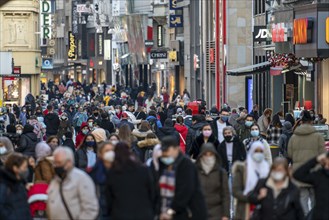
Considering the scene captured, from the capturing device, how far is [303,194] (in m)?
19.7

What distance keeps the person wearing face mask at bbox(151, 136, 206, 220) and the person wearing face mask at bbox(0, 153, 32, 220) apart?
1.72 metres

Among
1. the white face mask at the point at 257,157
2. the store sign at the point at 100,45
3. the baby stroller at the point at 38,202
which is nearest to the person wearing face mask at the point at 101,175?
the baby stroller at the point at 38,202

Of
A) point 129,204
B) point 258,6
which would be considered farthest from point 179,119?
point 258,6

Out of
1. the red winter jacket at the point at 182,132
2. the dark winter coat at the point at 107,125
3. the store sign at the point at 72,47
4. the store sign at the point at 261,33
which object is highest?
the store sign at the point at 261,33

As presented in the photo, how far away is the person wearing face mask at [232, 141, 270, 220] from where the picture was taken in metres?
15.9

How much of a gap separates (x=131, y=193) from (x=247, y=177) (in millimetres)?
2320

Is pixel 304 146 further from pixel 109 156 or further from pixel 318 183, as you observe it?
pixel 109 156

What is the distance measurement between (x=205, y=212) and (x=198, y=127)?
14.7 m

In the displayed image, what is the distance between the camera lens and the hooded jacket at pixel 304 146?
2056 cm

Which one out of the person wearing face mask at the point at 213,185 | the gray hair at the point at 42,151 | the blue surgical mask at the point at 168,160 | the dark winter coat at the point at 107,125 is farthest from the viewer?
the dark winter coat at the point at 107,125

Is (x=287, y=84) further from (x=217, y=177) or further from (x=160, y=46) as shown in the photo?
(x=160, y=46)

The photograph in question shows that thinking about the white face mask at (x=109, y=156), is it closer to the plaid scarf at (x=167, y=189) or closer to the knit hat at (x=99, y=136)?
the plaid scarf at (x=167, y=189)

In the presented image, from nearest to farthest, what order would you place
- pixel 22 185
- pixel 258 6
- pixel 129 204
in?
pixel 129 204 → pixel 22 185 → pixel 258 6

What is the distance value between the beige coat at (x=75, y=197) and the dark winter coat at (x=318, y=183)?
2.49 meters
